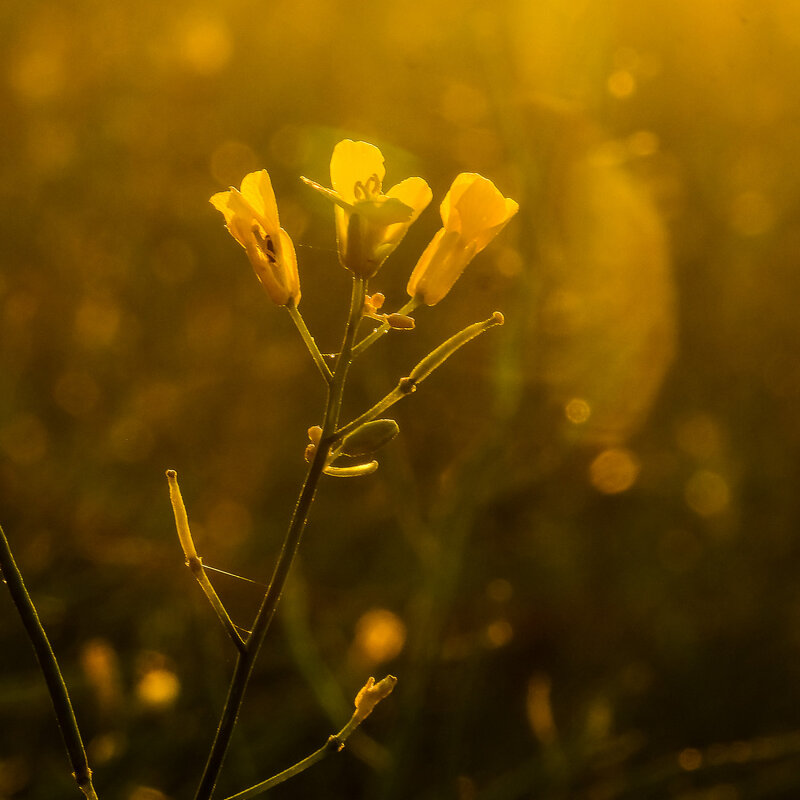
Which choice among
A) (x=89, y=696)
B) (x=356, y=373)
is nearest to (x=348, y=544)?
Result: (x=356, y=373)

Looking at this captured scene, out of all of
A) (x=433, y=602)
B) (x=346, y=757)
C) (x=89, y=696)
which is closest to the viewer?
(x=433, y=602)

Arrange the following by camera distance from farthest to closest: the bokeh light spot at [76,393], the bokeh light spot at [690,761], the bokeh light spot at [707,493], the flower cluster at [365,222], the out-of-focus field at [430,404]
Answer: the bokeh light spot at [707,493] < the bokeh light spot at [76,393] < the out-of-focus field at [430,404] < the bokeh light spot at [690,761] < the flower cluster at [365,222]

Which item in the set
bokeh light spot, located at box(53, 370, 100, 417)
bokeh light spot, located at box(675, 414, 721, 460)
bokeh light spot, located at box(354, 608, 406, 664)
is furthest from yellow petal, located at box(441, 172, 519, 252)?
bokeh light spot, located at box(675, 414, 721, 460)

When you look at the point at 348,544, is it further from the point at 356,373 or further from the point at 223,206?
the point at 223,206

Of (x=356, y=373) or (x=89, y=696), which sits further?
A: (x=356, y=373)

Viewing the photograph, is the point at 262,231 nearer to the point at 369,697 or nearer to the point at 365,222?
the point at 365,222

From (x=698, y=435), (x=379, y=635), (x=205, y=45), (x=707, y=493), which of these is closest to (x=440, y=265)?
(x=379, y=635)

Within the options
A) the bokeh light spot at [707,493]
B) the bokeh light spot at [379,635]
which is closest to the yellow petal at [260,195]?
the bokeh light spot at [379,635]

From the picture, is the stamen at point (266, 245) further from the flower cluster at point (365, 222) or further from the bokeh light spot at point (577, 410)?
the bokeh light spot at point (577, 410)
